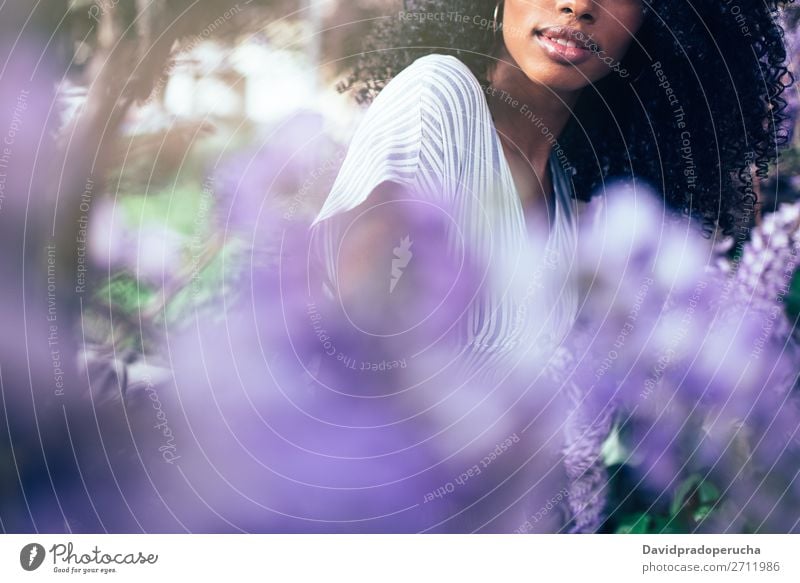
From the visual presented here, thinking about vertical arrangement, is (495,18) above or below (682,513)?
above

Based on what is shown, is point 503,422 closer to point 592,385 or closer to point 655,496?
point 592,385

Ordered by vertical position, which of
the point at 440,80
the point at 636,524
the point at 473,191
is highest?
the point at 440,80

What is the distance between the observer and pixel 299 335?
3.41 ft

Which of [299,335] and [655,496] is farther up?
[299,335]

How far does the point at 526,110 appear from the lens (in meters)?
1.06

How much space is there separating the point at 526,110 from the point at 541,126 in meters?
0.03

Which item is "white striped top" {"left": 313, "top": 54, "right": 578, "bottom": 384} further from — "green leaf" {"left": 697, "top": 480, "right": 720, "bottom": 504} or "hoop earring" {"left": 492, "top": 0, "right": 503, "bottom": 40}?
"green leaf" {"left": 697, "top": 480, "right": 720, "bottom": 504}

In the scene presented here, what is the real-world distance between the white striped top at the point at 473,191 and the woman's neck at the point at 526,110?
0.04 feet

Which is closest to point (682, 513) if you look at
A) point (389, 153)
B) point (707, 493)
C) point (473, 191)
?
point (707, 493)

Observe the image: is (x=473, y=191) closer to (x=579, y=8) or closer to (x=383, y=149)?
(x=383, y=149)

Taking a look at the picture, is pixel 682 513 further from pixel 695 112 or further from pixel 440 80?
pixel 440 80

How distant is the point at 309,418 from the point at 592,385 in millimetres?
389
